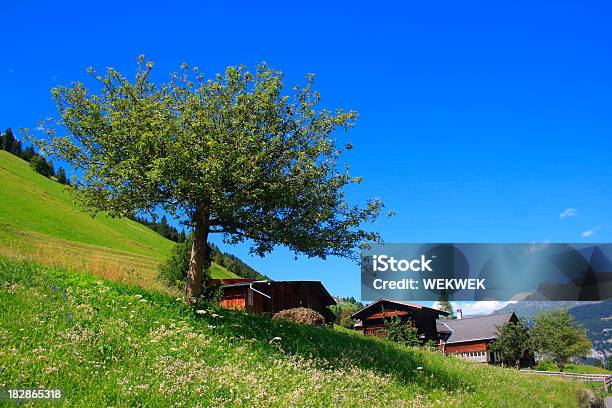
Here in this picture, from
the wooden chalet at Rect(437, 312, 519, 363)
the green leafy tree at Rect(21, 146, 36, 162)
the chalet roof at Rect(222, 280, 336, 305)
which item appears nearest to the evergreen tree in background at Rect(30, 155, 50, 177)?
the green leafy tree at Rect(21, 146, 36, 162)

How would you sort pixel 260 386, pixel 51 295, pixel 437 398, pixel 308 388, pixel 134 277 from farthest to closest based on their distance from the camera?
pixel 134 277 < pixel 437 398 < pixel 51 295 < pixel 308 388 < pixel 260 386

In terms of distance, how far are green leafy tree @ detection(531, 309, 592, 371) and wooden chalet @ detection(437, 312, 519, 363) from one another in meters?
4.54

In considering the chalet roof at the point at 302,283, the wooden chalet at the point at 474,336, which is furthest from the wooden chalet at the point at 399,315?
the wooden chalet at the point at 474,336

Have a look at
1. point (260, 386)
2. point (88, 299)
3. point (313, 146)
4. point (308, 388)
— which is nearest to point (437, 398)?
point (308, 388)

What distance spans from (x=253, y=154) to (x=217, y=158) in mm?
1433

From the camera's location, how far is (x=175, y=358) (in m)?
13.3

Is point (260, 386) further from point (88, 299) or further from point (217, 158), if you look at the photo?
point (217, 158)

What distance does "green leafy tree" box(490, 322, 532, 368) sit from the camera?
7006 centimetres

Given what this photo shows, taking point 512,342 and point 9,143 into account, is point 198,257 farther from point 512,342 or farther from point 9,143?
point 9,143

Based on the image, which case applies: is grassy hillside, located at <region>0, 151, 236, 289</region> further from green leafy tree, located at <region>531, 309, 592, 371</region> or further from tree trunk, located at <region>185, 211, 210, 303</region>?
green leafy tree, located at <region>531, 309, 592, 371</region>

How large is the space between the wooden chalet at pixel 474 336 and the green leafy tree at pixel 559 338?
454 cm

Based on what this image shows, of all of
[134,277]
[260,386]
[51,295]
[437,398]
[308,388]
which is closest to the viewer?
[260,386]

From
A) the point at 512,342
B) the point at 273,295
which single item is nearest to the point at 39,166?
the point at 273,295

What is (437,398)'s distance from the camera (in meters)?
17.5
